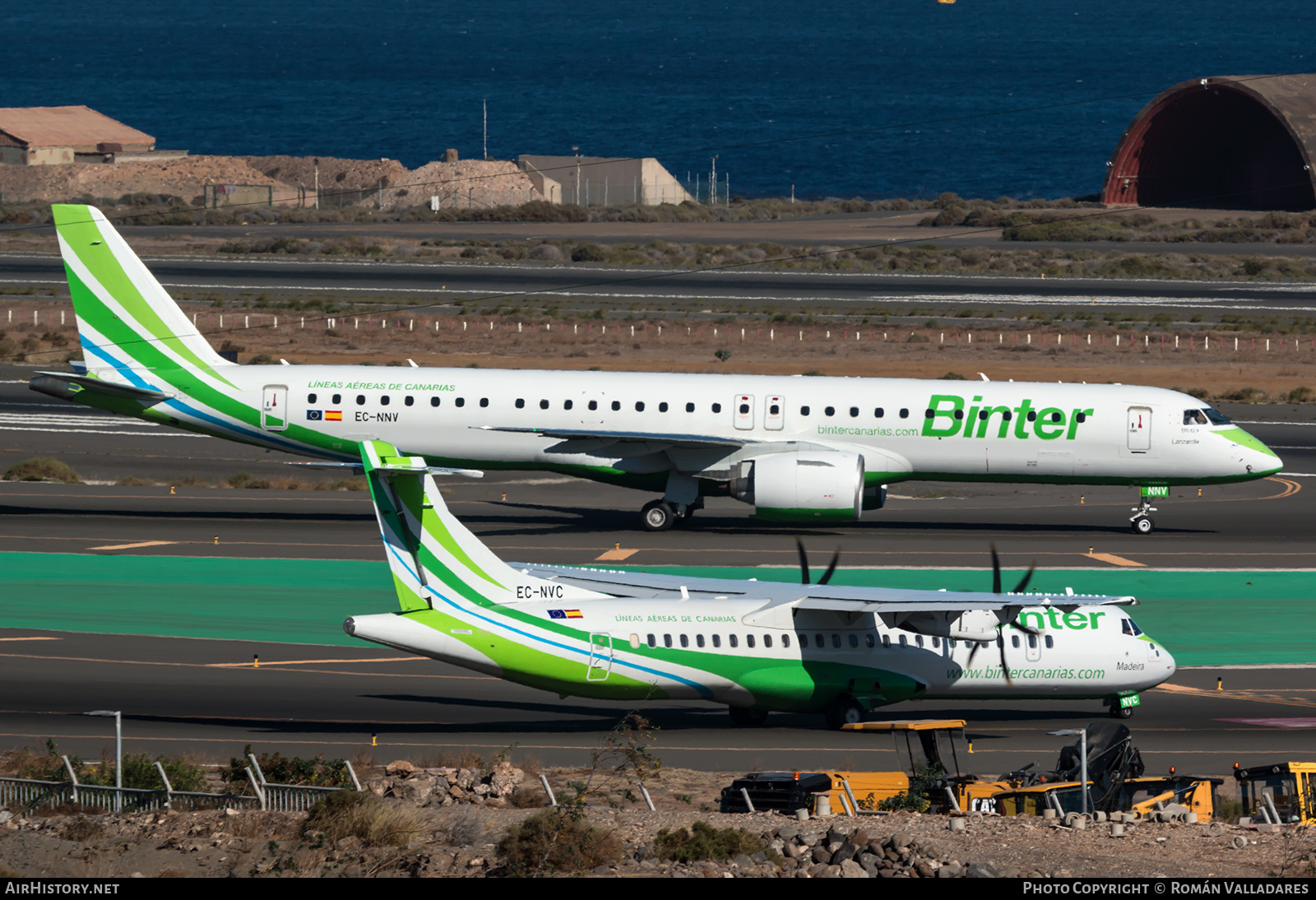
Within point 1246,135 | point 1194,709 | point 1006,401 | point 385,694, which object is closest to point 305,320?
point 1006,401

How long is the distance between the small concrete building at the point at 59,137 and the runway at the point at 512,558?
98.4m

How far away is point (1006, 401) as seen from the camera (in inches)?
1967

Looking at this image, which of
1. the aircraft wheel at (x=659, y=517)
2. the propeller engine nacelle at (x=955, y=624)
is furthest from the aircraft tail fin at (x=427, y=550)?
the aircraft wheel at (x=659, y=517)

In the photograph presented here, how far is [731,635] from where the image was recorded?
30.8 m

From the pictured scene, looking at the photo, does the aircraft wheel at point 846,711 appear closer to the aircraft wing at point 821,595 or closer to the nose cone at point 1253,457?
the aircraft wing at point 821,595

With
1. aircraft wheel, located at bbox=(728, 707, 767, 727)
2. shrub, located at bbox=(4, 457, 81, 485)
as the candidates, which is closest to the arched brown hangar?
shrub, located at bbox=(4, 457, 81, 485)

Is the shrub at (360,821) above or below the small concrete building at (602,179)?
below

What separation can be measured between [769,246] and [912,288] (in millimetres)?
20426

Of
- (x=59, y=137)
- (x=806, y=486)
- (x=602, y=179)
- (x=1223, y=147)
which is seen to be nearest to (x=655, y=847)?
(x=806, y=486)

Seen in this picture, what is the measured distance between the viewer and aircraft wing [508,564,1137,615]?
30125 mm

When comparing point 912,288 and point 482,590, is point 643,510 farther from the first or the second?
point 912,288

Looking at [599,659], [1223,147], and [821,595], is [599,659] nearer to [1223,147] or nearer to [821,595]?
[821,595]

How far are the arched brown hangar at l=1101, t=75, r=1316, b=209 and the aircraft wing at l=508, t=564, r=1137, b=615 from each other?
10688 centimetres

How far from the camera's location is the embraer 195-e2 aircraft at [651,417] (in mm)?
49750
